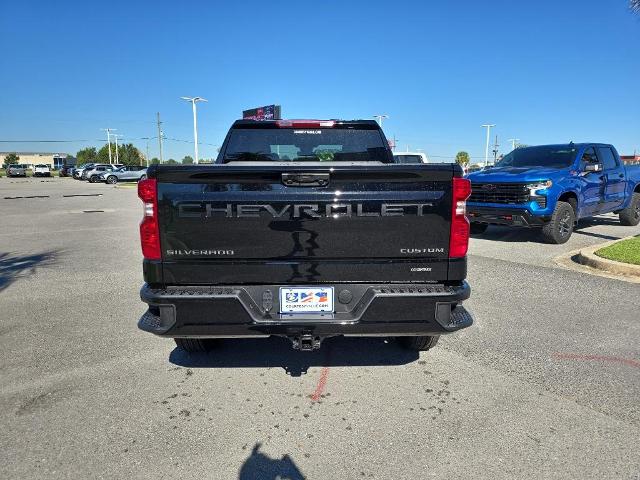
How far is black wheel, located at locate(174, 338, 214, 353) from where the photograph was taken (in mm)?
3709

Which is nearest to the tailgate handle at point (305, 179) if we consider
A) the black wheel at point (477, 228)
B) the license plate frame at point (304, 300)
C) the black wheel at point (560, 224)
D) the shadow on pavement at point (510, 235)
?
the license plate frame at point (304, 300)

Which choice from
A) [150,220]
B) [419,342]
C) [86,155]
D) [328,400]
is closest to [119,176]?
[150,220]

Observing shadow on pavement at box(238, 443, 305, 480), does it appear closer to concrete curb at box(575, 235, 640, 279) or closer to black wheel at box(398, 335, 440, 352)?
black wheel at box(398, 335, 440, 352)

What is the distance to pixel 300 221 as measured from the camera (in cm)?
278

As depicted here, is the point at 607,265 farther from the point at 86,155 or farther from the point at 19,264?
the point at 86,155

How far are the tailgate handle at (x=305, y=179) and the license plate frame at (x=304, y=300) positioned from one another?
2.22 feet

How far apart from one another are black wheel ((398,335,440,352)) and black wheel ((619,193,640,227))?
10.5 m

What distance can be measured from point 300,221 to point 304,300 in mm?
523

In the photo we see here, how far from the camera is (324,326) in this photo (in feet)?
9.37

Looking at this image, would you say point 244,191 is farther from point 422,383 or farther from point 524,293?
point 524,293

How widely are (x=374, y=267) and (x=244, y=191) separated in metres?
0.98

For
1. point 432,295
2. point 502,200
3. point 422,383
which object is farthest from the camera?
point 502,200

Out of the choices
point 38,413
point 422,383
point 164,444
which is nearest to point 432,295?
point 422,383

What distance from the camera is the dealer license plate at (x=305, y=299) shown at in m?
2.86
